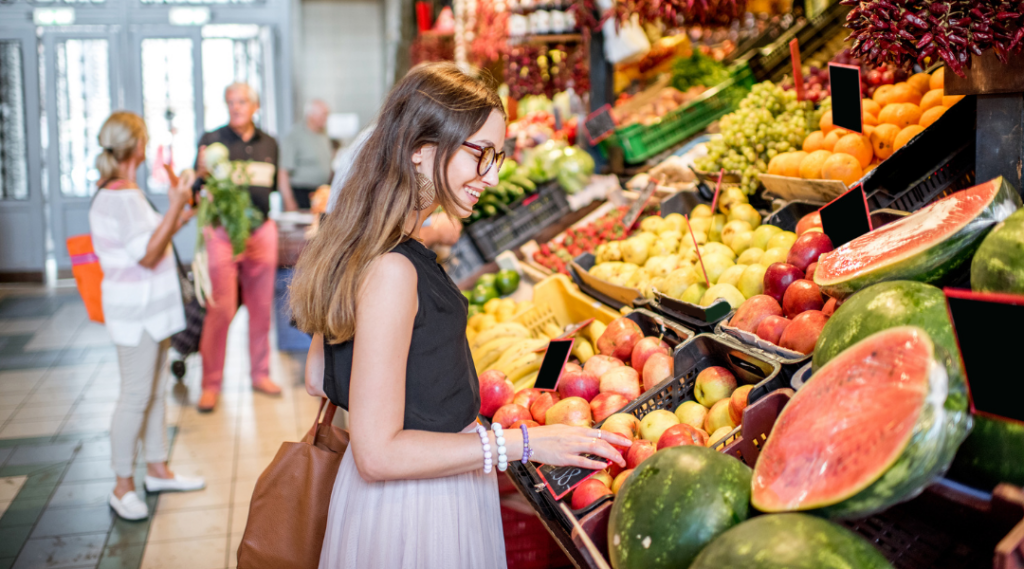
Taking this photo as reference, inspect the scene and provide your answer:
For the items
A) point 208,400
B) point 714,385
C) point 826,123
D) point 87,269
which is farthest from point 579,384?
point 208,400

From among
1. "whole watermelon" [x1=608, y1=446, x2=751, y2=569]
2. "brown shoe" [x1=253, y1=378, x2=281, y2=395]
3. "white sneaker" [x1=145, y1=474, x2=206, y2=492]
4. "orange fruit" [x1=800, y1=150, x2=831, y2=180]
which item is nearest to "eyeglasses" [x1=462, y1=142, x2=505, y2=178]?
"whole watermelon" [x1=608, y1=446, x2=751, y2=569]

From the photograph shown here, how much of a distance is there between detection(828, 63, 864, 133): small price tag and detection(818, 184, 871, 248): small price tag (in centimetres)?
41

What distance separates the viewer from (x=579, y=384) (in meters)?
2.04

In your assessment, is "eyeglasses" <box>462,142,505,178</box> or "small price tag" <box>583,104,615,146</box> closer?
"eyeglasses" <box>462,142,505,178</box>

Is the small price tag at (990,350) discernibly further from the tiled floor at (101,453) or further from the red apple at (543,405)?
the tiled floor at (101,453)

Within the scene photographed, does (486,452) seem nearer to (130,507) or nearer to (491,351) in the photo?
(491,351)

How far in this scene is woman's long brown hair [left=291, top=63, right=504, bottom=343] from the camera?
4.29 ft

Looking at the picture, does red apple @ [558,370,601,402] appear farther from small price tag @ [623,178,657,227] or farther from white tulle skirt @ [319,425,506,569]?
small price tag @ [623,178,657,227]

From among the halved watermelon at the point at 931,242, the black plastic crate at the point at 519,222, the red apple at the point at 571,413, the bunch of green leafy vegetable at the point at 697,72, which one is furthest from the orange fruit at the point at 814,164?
the bunch of green leafy vegetable at the point at 697,72

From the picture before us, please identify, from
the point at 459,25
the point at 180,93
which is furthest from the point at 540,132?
the point at 180,93

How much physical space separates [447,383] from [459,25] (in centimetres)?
653

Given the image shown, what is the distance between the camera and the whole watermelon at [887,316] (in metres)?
1.10

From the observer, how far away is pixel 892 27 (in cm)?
159

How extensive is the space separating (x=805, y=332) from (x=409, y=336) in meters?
0.91
